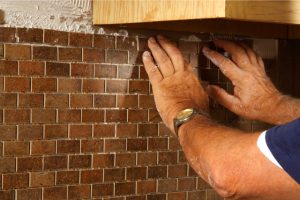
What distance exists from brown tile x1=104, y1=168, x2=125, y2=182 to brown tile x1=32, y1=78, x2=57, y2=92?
36 cm

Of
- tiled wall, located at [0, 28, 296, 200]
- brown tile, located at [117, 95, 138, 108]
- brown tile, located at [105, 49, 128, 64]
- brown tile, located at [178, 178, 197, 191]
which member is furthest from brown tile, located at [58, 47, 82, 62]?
brown tile, located at [178, 178, 197, 191]

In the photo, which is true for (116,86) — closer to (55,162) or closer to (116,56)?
(116,56)

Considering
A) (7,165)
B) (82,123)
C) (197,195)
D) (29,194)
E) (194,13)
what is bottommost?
(197,195)

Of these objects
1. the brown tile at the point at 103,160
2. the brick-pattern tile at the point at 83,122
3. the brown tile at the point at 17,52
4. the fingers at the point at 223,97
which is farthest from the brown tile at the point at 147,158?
the brown tile at the point at 17,52

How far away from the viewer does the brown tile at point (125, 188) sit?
1964 mm

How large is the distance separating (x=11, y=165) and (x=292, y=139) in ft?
3.09

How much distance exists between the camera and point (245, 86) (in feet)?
6.79

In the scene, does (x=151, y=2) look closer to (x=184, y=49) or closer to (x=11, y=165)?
(x=184, y=49)

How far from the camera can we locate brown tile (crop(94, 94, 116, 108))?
6.26ft

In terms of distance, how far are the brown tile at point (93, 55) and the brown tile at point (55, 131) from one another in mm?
245

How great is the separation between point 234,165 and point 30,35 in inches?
32.2

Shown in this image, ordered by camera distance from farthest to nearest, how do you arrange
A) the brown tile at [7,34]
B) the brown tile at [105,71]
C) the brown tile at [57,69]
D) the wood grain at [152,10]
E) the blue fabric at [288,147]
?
the brown tile at [105,71] < the brown tile at [57,69] < the brown tile at [7,34] < the wood grain at [152,10] < the blue fabric at [288,147]

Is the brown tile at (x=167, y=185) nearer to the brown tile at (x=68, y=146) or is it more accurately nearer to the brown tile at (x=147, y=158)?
the brown tile at (x=147, y=158)

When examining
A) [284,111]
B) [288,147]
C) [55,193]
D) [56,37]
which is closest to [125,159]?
[55,193]
